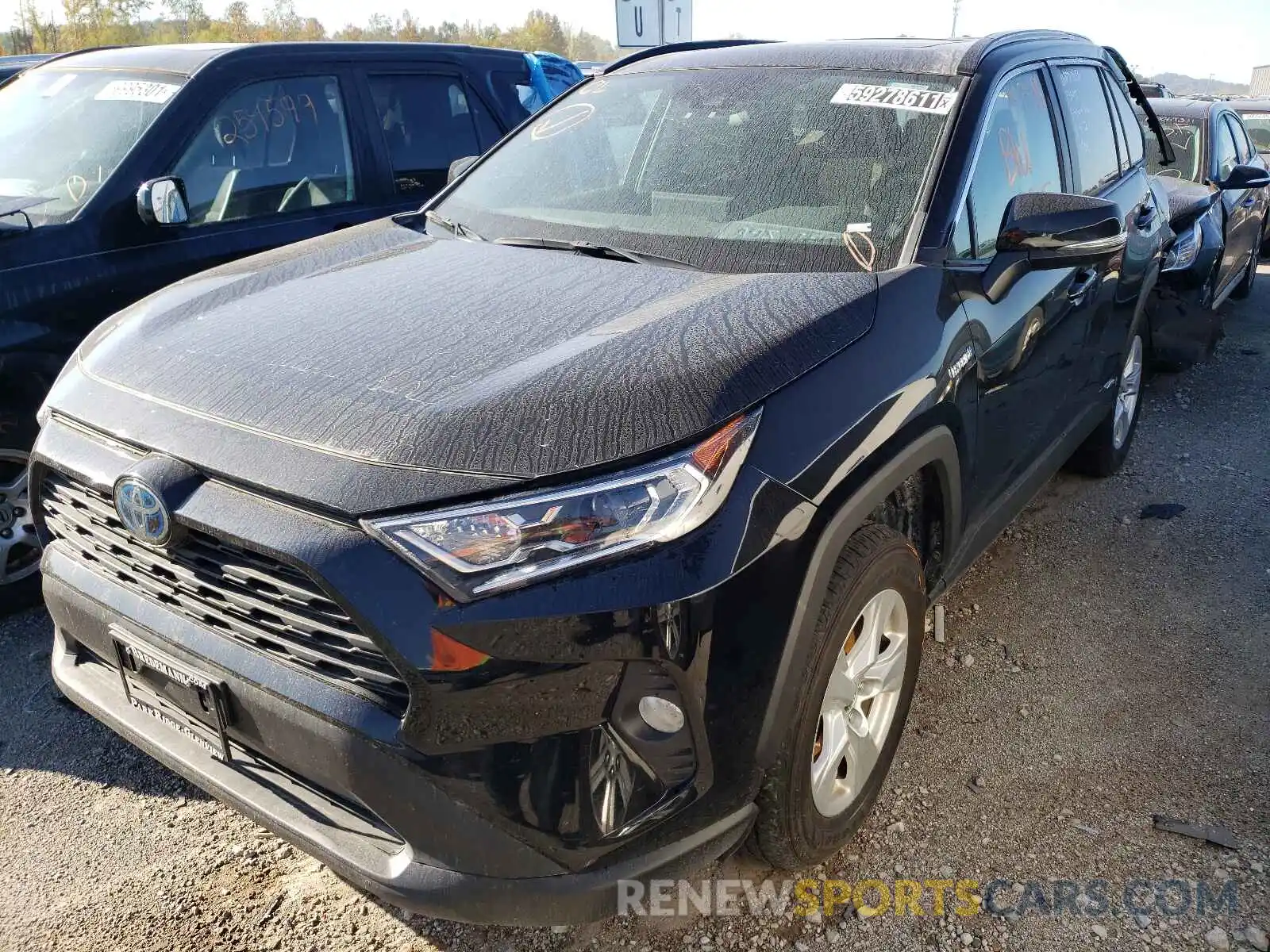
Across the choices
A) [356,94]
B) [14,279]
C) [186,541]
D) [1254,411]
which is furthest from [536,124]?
[1254,411]

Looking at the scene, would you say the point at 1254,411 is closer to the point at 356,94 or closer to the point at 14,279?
the point at 356,94

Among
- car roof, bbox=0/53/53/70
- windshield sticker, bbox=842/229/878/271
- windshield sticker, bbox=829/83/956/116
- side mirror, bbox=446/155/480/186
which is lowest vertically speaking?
windshield sticker, bbox=842/229/878/271

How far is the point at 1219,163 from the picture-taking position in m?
7.03

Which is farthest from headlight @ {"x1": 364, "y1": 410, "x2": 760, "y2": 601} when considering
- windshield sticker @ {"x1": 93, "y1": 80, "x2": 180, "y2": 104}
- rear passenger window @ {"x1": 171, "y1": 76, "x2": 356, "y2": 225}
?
windshield sticker @ {"x1": 93, "y1": 80, "x2": 180, "y2": 104}

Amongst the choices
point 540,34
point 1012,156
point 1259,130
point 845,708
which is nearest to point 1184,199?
point 1012,156

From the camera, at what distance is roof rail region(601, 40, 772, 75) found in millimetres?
3508

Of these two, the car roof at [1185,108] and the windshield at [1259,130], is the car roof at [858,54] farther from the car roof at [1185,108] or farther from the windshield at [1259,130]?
the windshield at [1259,130]

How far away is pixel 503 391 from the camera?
1.95 m

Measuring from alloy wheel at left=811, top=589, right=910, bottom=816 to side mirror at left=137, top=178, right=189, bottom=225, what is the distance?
289 centimetres

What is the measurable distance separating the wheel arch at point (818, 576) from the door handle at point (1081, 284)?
131 centimetres

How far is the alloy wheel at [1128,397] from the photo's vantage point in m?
4.61

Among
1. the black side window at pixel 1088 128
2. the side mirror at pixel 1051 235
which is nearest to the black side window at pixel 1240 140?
the black side window at pixel 1088 128

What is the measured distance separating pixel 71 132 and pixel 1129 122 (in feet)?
14.5

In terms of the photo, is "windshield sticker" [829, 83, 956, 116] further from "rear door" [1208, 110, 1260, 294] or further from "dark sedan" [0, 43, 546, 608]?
"rear door" [1208, 110, 1260, 294]
